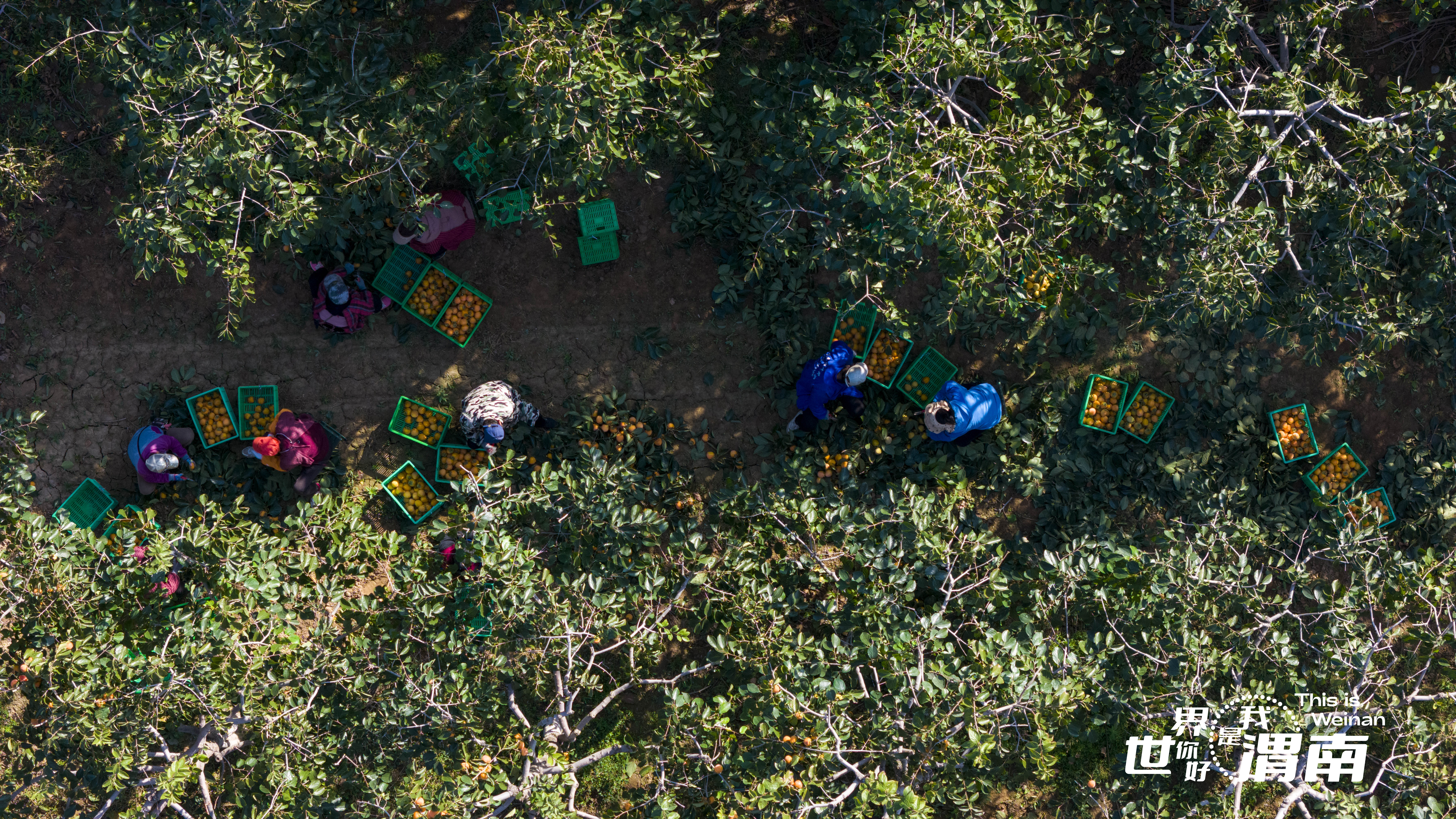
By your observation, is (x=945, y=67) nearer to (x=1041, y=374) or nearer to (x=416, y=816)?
(x=1041, y=374)

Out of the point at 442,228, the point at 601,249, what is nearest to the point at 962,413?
the point at 601,249

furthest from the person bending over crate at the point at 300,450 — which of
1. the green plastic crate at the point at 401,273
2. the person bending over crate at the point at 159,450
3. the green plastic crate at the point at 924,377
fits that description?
the green plastic crate at the point at 924,377

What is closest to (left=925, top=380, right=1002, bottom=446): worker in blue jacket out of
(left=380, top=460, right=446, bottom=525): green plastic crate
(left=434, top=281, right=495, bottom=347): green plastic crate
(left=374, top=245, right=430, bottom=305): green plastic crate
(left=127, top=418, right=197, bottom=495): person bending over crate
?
(left=434, top=281, right=495, bottom=347): green plastic crate

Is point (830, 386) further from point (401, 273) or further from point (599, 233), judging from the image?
point (401, 273)

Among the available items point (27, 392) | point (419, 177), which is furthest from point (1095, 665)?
point (27, 392)

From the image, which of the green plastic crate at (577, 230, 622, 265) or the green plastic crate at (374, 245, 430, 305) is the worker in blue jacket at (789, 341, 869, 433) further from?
the green plastic crate at (374, 245, 430, 305)
